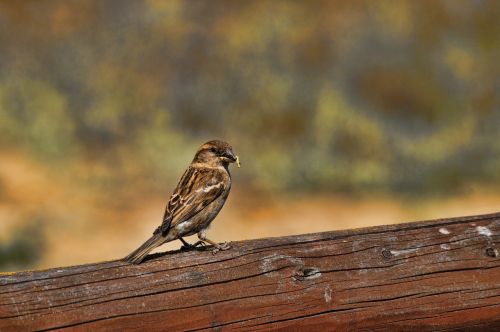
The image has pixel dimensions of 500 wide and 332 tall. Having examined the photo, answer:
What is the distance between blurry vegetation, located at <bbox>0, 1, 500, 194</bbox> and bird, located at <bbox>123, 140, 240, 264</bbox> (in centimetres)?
425

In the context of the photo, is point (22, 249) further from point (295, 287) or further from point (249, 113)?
point (295, 287)

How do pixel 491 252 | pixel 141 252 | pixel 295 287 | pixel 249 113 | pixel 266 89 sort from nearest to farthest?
pixel 295 287, pixel 141 252, pixel 491 252, pixel 249 113, pixel 266 89

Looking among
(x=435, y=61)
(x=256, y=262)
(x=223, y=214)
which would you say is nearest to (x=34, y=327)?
(x=256, y=262)

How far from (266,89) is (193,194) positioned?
5959 mm

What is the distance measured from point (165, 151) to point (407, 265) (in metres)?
6.70

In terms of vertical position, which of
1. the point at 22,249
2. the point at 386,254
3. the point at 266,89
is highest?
the point at 266,89

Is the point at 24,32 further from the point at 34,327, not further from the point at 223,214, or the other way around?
the point at 34,327

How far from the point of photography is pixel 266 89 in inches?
431

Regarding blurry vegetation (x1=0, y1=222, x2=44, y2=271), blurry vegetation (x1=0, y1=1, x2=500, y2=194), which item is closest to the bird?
blurry vegetation (x1=0, y1=222, x2=44, y2=271)

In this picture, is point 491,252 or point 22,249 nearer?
point 491,252

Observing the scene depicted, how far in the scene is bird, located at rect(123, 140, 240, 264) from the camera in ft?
15.9

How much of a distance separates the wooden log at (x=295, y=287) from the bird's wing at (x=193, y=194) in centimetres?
140

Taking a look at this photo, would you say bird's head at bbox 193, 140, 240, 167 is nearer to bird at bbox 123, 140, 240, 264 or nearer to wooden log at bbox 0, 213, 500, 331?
bird at bbox 123, 140, 240, 264

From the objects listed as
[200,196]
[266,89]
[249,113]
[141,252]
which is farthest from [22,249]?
[141,252]
